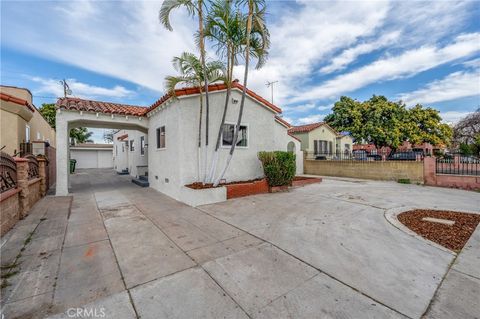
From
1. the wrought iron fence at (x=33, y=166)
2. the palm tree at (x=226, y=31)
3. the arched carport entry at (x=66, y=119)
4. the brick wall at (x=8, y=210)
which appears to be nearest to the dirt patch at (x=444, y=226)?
the palm tree at (x=226, y=31)

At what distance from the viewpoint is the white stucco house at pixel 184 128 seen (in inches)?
303

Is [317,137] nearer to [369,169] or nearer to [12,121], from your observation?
[369,169]

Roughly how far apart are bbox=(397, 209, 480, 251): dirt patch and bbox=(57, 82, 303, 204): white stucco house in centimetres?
558

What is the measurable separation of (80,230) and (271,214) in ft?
15.6

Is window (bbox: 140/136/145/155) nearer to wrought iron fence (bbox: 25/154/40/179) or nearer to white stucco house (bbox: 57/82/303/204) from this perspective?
white stucco house (bbox: 57/82/303/204)

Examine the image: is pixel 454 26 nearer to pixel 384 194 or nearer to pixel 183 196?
pixel 384 194

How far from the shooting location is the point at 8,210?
182 inches

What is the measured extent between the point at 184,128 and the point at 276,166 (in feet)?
13.8

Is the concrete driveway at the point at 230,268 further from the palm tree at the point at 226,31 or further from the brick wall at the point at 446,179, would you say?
the brick wall at the point at 446,179

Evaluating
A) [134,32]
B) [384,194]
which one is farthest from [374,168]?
[134,32]

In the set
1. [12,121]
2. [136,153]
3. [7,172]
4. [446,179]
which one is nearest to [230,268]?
[7,172]

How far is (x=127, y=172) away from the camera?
1786 centimetres

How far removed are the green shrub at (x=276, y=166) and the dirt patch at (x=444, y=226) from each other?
4.48m

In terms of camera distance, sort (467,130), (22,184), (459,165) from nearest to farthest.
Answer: (22,184), (459,165), (467,130)
